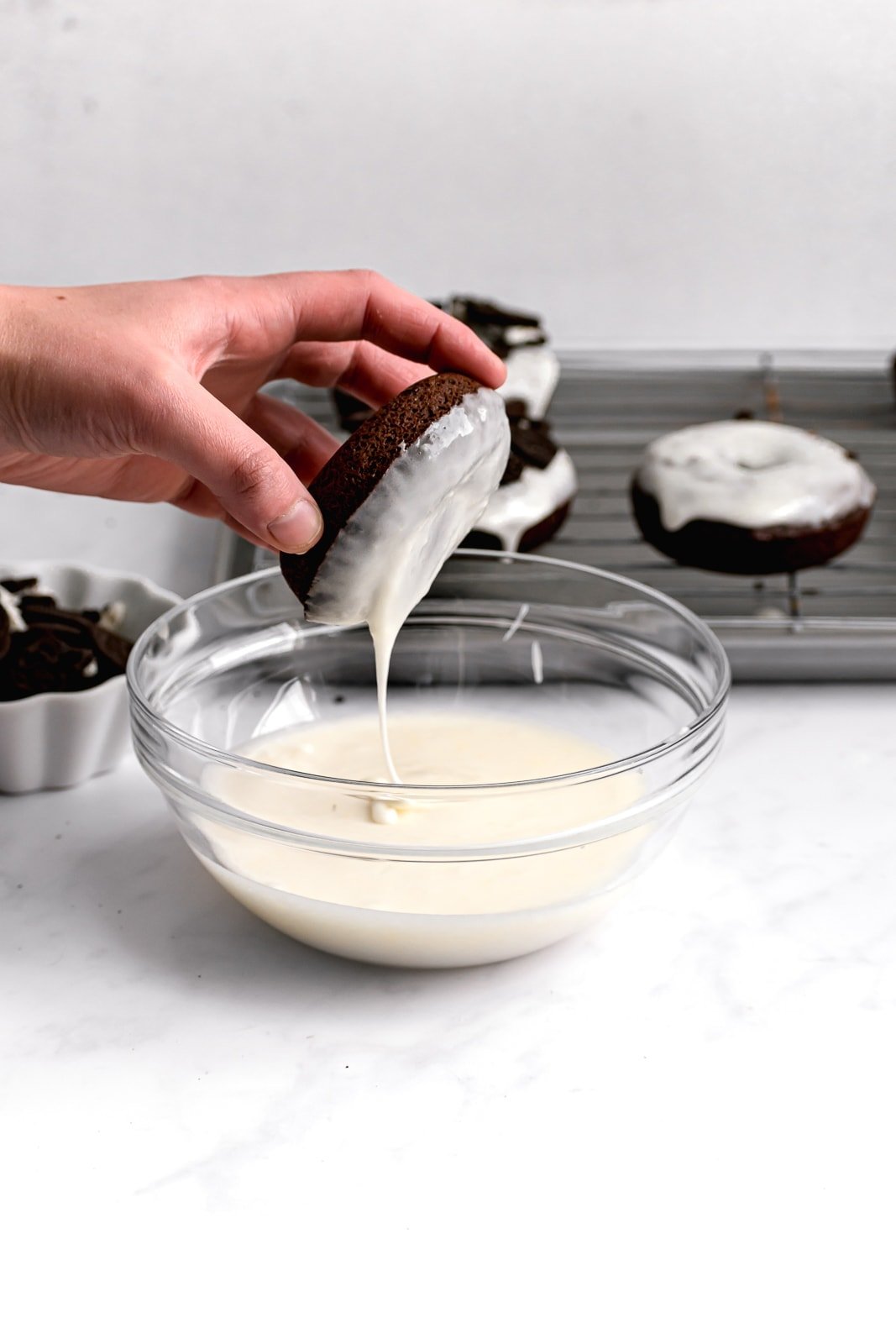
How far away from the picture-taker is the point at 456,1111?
880 mm

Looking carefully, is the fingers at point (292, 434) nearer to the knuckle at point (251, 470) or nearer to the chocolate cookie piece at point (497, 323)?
the knuckle at point (251, 470)

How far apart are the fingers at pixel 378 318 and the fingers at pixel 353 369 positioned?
6 cm

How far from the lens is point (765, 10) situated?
7.02ft

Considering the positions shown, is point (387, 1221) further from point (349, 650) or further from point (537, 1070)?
point (349, 650)

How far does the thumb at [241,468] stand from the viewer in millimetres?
869

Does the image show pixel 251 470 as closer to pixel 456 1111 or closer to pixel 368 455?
pixel 368 455

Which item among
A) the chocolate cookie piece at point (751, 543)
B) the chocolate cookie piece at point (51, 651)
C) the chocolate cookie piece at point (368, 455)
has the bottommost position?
the chocolate cookie piece at point (751, 543)

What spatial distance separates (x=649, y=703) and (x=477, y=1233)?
516mm

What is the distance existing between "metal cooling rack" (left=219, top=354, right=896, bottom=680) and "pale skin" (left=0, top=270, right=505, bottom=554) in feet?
0.77

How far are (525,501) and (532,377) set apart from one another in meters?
0.34

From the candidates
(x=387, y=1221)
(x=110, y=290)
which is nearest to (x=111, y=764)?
(x=110, y=290)

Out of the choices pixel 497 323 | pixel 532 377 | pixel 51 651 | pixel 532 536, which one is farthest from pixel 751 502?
pixel 51 651

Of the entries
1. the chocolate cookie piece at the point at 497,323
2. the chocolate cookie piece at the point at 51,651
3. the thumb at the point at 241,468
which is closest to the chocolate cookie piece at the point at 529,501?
the chocolate cookie piece at the point at 497,323

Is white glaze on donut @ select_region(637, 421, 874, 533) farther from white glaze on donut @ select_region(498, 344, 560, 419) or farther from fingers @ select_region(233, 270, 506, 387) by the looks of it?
fingers @ select_region(233, 270, 506, 387)
